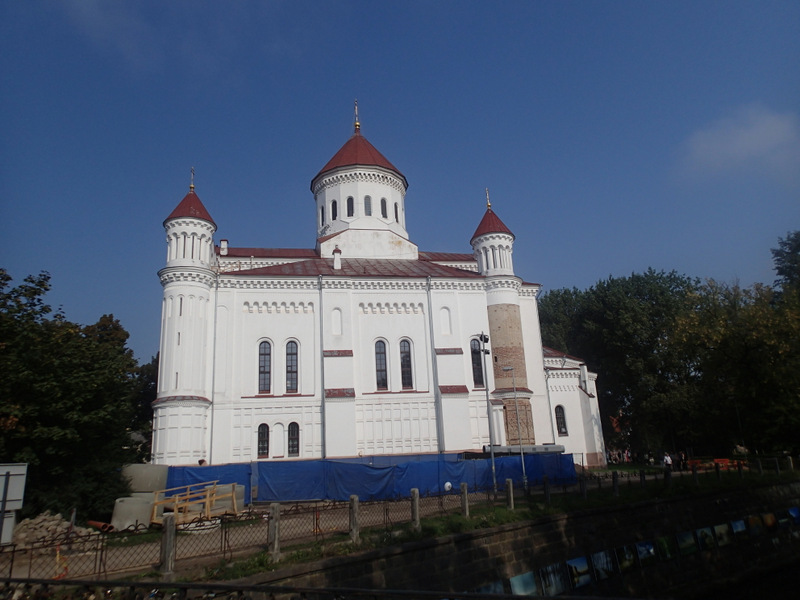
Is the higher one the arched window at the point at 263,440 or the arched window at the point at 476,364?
the arched window at the point at 476,364

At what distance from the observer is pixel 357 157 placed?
138 ft

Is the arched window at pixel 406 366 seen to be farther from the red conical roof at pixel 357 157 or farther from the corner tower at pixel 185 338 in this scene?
the red conical roof at pixel 357 157

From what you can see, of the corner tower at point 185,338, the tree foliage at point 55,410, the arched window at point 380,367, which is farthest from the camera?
the arched window at point 380,367

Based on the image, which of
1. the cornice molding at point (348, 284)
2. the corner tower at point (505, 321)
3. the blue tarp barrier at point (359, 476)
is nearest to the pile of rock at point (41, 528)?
the blue tarp barrier at point (359, 476)

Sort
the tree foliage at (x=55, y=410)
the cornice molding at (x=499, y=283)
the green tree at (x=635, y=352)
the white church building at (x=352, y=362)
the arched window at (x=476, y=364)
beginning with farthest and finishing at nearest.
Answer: the green tree at (x=635, y=352) → the cornice molding at (x=499, y=283) → the arched window at (x=476, y=364) → the white church building at (x=352, y=362) → the tree foliage at (x=55, y=410)

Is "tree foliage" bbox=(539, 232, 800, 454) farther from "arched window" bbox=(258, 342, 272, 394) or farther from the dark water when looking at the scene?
"arched window" bbox=(258, 342, 272, 394)

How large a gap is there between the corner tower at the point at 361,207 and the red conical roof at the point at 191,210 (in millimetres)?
9001

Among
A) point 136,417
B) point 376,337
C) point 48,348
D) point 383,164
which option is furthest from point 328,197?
point 48,348

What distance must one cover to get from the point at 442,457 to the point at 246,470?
11140 millimetres

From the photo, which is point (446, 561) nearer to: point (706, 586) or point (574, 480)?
point (706, 586)

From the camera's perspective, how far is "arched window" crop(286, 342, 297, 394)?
31.8 meters

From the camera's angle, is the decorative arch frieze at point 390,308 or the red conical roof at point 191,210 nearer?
the red conical roof at point 191,210

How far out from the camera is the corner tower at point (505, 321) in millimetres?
32469

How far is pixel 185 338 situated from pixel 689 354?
30126mm
